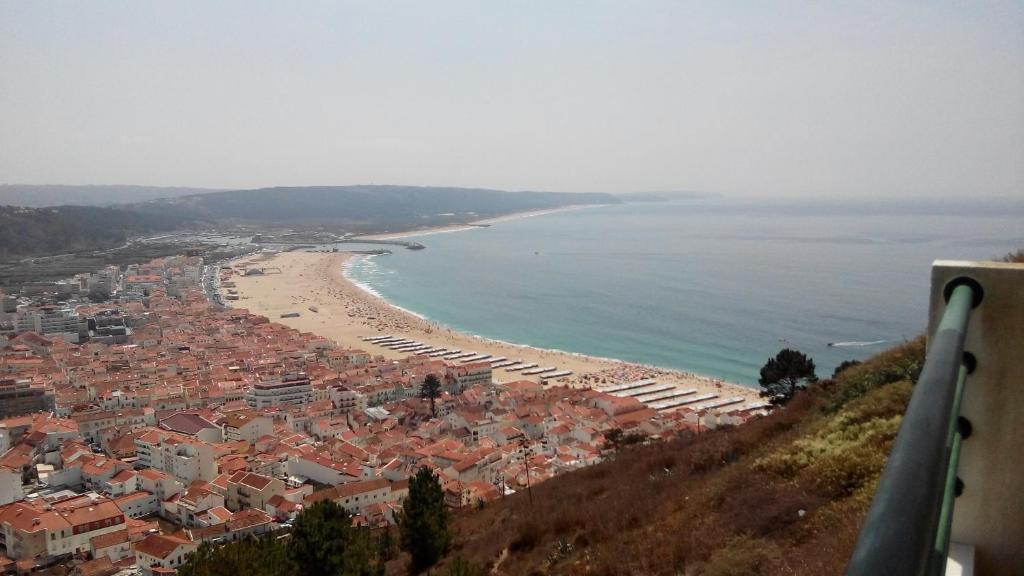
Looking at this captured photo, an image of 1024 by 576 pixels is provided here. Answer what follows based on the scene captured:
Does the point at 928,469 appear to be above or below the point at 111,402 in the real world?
above

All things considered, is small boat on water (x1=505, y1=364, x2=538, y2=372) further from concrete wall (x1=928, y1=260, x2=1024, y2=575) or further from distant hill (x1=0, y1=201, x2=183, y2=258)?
distant hill (x1=0, y1=201, x2=183, y2=258)

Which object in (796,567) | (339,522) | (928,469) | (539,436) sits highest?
(928,469)

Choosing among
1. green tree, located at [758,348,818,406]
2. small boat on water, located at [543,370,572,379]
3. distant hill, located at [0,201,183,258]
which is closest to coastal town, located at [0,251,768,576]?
small boat on water, located at [543,370,572,379]

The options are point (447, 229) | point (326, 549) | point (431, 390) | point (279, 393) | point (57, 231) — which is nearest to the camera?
point (326, 549)

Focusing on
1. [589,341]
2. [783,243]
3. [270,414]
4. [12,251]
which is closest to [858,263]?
[783,243]

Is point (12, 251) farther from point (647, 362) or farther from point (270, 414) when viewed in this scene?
point (647, 362)

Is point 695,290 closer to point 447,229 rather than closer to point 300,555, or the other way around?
point 300,555

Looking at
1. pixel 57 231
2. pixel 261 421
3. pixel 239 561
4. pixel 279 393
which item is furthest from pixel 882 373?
pixel 57 231
